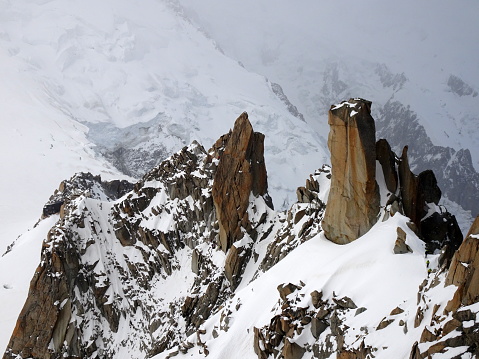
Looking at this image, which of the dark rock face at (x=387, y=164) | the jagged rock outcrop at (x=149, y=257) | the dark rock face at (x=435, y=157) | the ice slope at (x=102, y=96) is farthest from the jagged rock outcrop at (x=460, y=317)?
the dark rock face at (x=435, y=157)

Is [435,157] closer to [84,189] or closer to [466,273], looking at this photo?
[84,189]

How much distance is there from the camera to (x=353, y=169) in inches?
1212

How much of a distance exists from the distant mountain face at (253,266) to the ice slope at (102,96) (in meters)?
26.6

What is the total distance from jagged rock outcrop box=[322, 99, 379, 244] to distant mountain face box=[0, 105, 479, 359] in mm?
85

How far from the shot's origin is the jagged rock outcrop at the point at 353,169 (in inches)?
1191

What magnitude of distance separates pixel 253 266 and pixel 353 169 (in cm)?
2035

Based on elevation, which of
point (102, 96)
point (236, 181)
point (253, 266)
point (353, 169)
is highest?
point (353, 169)

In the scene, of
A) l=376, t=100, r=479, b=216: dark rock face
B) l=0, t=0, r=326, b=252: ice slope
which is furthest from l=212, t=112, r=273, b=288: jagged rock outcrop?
l=376, t=100, r=479, b=216: dark rock face

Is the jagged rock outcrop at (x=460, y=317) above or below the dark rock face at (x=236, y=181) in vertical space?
above

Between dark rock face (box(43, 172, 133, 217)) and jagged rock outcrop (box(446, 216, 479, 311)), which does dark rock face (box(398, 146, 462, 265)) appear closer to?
jagged rock outcrop (box(446, 216, 479, 311))

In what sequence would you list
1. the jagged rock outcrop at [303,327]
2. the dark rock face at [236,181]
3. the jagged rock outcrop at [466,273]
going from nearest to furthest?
the jagged rock outcrop at [466,273], the jagged rock outcrop at [303,327], the dark rock face at [236,181]

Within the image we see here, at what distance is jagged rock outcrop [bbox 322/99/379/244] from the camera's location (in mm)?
30250

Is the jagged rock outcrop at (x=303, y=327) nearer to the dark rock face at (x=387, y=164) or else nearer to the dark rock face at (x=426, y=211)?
the dark rock face at (x=387, y=164)

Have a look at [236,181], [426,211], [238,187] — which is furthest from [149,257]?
[426,211]
